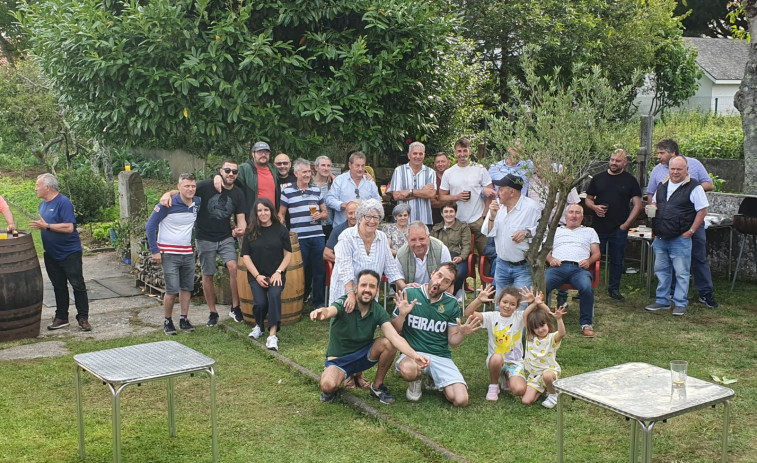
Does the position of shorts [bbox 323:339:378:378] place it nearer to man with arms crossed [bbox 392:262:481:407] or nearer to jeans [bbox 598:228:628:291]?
man with arms crossed [bbox 392:262:481:407]

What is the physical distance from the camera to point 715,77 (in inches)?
1406

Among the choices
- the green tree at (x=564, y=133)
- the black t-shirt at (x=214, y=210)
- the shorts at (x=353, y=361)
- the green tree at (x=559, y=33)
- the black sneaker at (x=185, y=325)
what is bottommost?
the black sneaker at (x=185, y=325)

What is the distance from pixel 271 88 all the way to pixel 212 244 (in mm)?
2296

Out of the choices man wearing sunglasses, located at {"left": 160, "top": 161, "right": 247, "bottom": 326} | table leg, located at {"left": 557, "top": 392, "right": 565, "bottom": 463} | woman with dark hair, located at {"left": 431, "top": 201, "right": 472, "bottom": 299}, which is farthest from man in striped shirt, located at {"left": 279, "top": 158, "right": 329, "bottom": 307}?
table leg, located at {"left": 557, "top": 392, "right": 565, "bottom": 463}

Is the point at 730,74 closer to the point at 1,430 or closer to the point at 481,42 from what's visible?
the point at 481,42

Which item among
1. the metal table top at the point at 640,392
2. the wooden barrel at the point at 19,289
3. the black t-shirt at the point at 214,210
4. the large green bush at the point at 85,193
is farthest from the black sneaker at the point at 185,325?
the large green bush at the point at 85,193

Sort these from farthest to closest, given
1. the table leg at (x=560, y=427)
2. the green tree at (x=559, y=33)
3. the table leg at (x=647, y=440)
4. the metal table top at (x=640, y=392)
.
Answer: the green tree at (x=559, y=33)
the table leg at (x=560, y=427)
the metal table top at (x=640, y=392)
the table leg at (x=647, y=440)

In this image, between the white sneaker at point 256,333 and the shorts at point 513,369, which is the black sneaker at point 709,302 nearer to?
the shorts at point 513,369

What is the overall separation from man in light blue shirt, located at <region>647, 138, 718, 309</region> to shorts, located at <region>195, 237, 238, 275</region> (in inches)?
205

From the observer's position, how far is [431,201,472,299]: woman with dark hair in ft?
28.8

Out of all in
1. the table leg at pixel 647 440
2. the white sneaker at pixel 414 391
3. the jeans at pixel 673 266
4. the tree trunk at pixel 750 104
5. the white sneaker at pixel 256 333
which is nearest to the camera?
the table leg at pixel 647 440

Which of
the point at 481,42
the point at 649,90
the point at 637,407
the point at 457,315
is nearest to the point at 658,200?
the point at 457,315

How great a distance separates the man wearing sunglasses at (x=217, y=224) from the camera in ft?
28.4

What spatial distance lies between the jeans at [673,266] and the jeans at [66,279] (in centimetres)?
658
